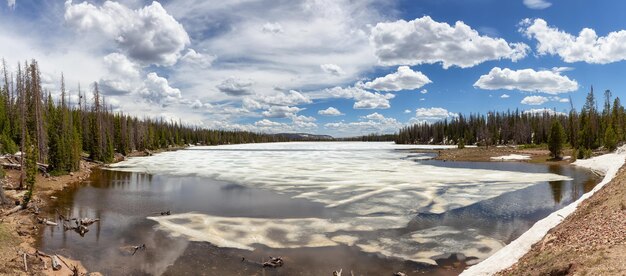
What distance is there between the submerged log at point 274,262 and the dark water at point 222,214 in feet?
1.25

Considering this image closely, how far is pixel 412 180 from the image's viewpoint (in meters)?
42.5

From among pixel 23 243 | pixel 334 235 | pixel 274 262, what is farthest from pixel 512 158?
pixel 23 243

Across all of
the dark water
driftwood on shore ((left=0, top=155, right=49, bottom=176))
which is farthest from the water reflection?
driftwood on shore ((left=0, top=155, right=49, bottom=176))

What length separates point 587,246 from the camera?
11.6 meters

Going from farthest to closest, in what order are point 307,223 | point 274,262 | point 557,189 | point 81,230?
point 557,189
point 307,223
point 81,230
point 274,262

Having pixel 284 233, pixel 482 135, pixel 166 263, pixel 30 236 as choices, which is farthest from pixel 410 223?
pixel 482 135

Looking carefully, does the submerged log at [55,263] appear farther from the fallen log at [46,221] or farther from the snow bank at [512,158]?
the snow bank at [512,158]

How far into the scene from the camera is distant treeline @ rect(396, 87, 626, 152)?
8806 centimetres

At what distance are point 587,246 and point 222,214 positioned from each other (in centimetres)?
2175

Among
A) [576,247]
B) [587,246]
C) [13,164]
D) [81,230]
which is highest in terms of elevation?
[13,164]

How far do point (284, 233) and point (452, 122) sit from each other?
19169cm

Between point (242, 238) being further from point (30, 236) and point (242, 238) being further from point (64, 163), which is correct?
point (64, 163)

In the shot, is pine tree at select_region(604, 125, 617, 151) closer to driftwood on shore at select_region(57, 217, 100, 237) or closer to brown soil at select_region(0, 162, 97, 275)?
driftwood on shore at select_region(57, 217, 100, 237)

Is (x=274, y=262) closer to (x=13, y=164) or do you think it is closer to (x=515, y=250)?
(x=515, y=250)
